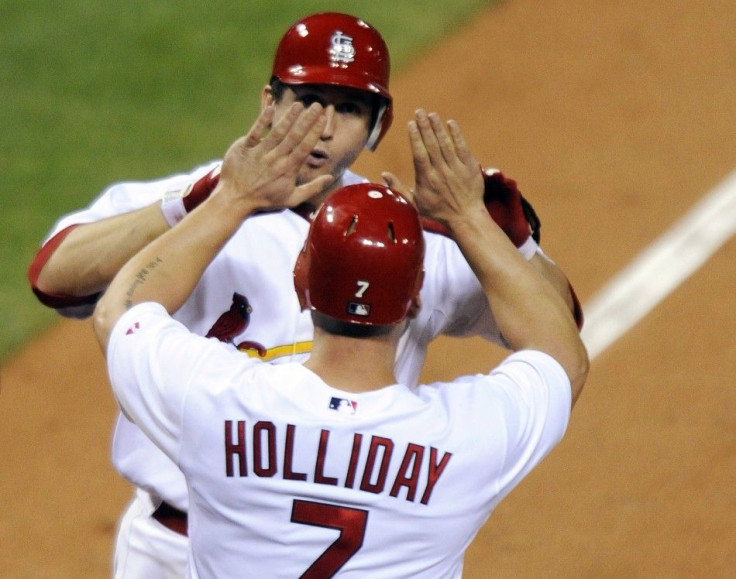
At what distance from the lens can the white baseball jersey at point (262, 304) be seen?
3.25 metres

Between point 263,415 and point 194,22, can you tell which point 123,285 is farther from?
point 194,22

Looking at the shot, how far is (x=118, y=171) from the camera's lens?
22.9 ft

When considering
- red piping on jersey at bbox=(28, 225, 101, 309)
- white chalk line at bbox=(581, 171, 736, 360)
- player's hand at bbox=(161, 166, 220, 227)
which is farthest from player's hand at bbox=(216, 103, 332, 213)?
white chalk line at bbox=(581, 171, 736, 360)

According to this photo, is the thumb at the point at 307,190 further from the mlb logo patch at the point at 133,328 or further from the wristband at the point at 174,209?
the mlb logo patch at the point at 133,328

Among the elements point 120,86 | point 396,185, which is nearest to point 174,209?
point 396,185

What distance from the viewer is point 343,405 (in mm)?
2619

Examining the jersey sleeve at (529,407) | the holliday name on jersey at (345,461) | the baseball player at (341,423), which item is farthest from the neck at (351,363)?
the jersey sleeve at (529,407)

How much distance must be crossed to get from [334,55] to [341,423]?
112 centimetres

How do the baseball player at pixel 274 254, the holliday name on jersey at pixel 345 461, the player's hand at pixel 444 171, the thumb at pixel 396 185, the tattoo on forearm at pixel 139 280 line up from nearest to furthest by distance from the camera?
the holliday name on jersey at pixel 345 461 < the tattoo on forearm at pixel 139 280 < the player's hand at pixel 444 171 < the thumb at pixel 396 185 < the baseball player at pixel 274 254

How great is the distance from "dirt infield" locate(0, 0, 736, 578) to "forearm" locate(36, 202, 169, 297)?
6.74ft

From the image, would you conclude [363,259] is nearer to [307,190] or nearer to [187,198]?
[307,190]

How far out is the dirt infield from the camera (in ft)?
16.4

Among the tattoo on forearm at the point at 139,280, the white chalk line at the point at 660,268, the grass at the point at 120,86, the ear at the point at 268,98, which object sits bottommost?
the grass at the point at 120,86

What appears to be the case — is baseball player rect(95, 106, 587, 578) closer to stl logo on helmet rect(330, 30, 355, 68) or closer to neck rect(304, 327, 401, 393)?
neck rect(304, 327, 401, 393)
